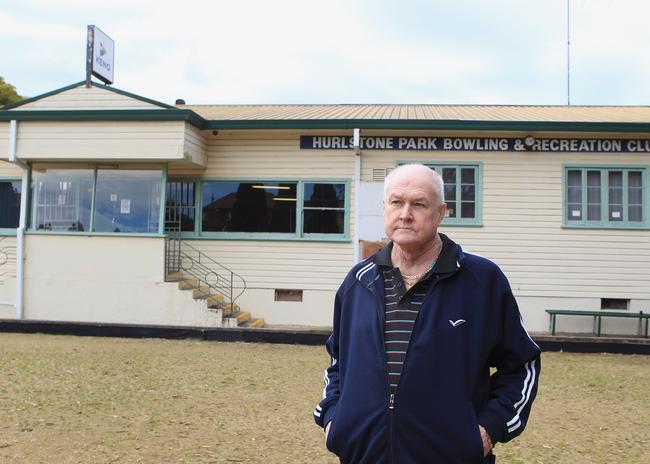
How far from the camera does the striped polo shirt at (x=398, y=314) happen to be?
2.23m

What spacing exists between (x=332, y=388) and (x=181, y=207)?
11055mm

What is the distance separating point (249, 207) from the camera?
1296 centimetres

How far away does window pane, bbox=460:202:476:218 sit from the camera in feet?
40.9

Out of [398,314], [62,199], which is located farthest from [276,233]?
[398,314]

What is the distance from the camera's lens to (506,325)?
2.35 m

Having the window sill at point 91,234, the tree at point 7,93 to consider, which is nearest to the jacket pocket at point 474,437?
the window sill at point 91,234

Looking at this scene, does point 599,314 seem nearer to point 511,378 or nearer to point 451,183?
point 451,183

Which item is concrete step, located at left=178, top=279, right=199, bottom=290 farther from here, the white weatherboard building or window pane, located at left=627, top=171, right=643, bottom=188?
window pane, located at left=627, top=171, right=643, bottom=188

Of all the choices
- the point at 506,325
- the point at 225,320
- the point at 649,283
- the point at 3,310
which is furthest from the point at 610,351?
the point at 3,310

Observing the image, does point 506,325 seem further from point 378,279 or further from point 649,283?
point 649,283

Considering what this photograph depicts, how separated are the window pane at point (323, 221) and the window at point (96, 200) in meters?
3.09

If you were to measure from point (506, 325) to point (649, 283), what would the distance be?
11.4 meters

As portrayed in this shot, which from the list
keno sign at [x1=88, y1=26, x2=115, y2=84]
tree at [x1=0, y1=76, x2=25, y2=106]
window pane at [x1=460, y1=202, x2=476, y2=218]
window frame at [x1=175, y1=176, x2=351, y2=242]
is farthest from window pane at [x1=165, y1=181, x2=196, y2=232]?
tree at [x1=0, y1=76, x2=25, y2=106]

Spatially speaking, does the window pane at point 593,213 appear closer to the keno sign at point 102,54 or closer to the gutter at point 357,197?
the gutter at point 357,197
